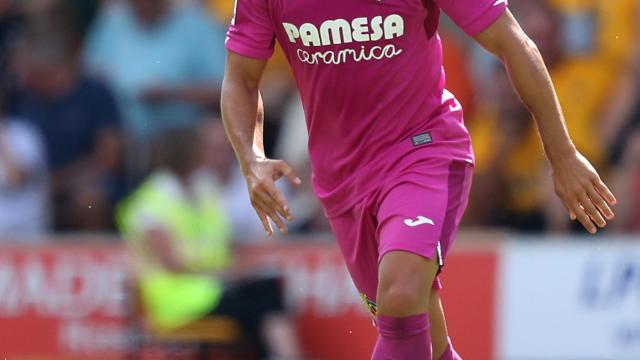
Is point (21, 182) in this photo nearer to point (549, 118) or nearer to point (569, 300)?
point (569, 300)

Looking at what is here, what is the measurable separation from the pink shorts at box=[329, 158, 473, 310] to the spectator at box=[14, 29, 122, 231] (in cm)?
468

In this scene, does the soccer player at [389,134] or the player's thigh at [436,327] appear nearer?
the soccer player at [389,134]

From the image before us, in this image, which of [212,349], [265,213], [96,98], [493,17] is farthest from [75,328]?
[493,17]

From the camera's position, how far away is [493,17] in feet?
17.3

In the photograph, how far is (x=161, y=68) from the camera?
10.2 metres

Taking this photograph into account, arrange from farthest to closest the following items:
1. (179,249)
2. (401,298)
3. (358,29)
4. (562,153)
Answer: (179,249), (358,29), (562,153), (401,298)

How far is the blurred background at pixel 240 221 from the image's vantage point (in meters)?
9.12

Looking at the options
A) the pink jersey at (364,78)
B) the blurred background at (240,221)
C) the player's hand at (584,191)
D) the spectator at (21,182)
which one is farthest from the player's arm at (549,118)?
the spectator at (21,182)

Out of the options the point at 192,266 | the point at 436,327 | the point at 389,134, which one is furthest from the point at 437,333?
the point at 192,266

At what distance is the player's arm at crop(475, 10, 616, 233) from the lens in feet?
17.3

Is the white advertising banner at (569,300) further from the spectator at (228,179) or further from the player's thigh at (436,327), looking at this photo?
the player's thigh at (436,327)

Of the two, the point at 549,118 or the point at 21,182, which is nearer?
the point at 549,118

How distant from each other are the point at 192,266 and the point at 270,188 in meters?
3.92

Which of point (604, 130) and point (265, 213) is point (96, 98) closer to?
point (604, 130)
